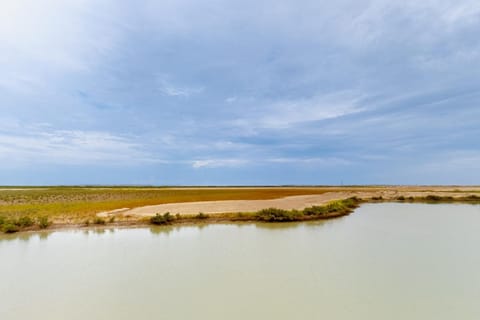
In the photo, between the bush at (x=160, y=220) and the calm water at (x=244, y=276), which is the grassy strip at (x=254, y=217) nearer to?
the bush at (x=160, y=220)

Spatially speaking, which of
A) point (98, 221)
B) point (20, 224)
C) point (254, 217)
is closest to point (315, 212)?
point (254, 217)

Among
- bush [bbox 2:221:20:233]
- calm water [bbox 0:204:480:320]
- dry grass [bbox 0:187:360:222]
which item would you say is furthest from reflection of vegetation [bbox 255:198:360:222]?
bush [bbox 2:221:20:233]

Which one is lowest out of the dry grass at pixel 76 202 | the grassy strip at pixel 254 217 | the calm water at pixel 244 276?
the calm water at pixel 244 276

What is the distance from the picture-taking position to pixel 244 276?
6.84 m

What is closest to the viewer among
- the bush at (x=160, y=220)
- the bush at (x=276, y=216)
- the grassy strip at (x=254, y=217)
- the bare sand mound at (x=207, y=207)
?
the bush at (x=160, y=220)

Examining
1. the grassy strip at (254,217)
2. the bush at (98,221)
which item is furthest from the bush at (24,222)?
the grassy strip at (254,217)

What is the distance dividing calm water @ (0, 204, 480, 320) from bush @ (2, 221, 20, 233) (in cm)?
167

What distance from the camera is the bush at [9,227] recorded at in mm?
12742

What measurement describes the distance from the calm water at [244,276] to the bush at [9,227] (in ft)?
5.47

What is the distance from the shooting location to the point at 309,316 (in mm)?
4914

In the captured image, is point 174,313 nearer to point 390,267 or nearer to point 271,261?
point 271,261

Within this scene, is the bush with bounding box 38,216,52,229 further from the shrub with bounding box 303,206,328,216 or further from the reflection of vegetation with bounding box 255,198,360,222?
the shrub with bounding box 303,206,328,216

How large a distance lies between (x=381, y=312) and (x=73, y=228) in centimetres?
1434

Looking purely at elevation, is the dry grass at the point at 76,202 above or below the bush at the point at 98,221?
above
